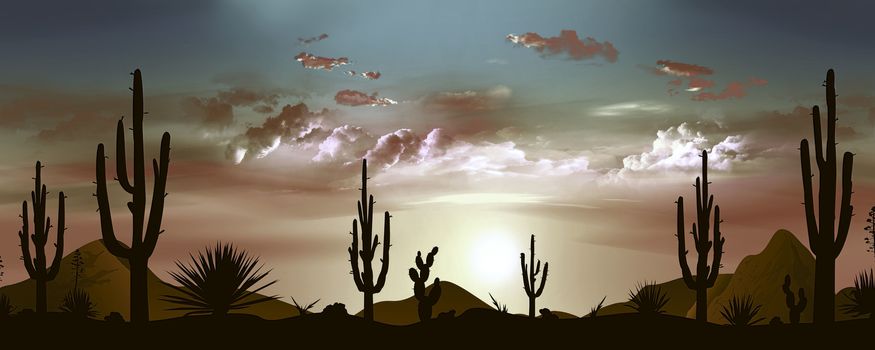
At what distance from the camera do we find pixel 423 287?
23.5m

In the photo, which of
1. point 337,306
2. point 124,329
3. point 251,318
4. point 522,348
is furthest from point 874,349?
point 124,329

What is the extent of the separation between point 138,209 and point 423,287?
→ 8.43 metres

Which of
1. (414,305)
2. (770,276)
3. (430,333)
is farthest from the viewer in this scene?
(414,305)

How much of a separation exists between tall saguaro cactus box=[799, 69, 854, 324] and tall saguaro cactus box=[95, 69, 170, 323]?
1269 cm

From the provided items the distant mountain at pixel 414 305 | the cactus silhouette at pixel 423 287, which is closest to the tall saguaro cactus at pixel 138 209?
the cactus silhouette at pixel 423 287

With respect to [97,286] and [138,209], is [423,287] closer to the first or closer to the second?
[138,209]

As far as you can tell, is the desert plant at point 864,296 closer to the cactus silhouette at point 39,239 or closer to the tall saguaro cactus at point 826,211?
the tall saguaro cactus at point 826,211

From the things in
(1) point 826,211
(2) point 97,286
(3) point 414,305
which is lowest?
(3) point 414,305

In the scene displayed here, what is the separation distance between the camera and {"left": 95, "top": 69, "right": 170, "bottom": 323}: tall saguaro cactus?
55.6 ft

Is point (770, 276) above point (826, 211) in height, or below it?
below

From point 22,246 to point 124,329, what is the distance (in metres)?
16.8

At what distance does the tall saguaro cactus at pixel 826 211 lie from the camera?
1959 centimetres

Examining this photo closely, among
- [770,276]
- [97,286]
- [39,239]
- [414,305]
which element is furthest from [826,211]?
[414,305]

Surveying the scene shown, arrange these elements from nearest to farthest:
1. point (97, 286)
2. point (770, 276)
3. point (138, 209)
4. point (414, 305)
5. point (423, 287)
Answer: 1. point (138, 209)
2. point (423, 287)
3. point (770, 276)
4. point (97, 286)
5. point (414, 305)
